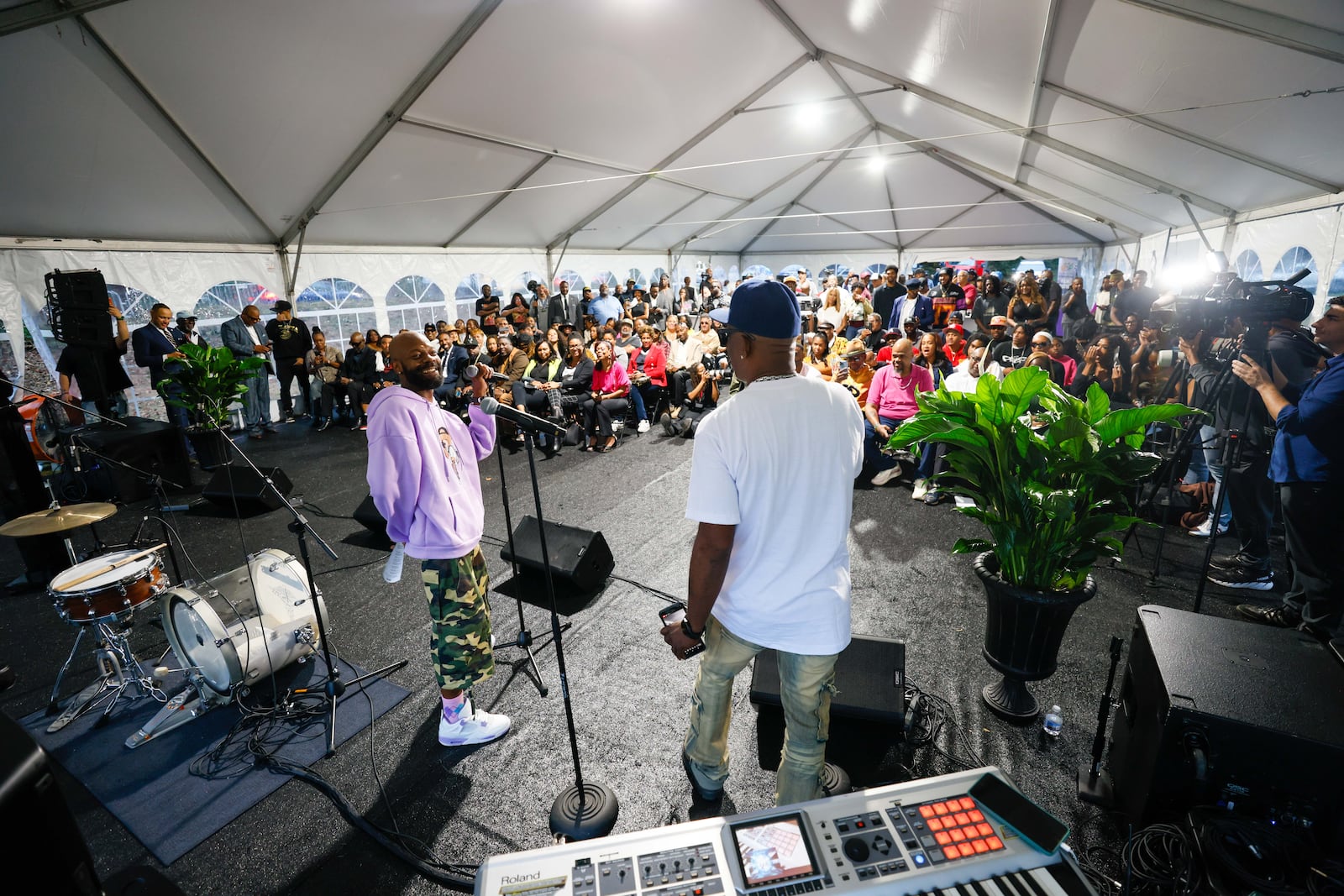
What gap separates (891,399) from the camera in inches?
208

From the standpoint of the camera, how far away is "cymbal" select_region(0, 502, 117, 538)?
8.87 feet

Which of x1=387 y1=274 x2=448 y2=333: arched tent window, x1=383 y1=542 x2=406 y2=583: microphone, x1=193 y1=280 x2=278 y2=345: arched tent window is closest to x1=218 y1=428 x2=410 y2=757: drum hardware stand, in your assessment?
x1=383 y1=542 x2=406 y2=583: microphone

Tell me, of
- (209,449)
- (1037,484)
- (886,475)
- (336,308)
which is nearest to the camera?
(1037,484)

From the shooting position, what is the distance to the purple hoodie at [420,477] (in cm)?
211

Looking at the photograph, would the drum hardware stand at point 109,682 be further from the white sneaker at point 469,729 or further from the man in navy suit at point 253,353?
the man in navy suit at point 253,353

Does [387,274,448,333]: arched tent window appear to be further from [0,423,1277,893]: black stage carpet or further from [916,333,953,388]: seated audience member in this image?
[916,333,953,388]: seated audience member

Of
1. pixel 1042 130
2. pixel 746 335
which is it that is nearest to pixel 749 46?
pixel 1042 130

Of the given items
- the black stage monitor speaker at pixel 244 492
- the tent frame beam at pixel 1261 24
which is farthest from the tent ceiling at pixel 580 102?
the black stage monitor speaker at pixel 244 492

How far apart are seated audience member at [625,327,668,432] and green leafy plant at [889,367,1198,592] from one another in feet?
18.0

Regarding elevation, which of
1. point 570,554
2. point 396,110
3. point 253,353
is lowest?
point 570,554

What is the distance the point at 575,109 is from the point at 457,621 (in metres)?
→ 7.08

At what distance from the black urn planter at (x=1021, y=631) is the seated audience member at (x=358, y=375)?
27.3 feet

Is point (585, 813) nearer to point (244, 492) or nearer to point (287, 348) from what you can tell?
point (244, 492)

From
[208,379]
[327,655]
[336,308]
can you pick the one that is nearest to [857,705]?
[327,655]
